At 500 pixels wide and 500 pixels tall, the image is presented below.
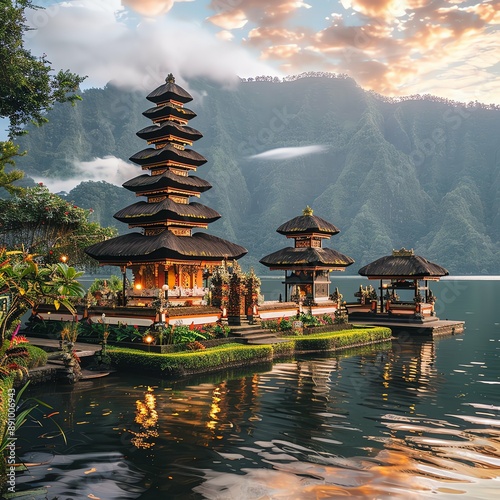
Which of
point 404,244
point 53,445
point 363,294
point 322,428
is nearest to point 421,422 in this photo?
point 322,428

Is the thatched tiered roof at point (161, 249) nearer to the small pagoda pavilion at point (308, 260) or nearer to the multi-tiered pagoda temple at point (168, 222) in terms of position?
the multi-tiered pagoda temple at point (168, 222)

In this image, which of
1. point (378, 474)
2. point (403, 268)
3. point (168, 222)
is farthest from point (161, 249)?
point (403, 268)

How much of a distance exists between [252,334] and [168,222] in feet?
28.7

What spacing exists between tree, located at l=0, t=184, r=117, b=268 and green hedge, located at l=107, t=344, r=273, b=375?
1485 cm

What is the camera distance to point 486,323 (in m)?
50.6

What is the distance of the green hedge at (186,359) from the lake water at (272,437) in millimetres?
755

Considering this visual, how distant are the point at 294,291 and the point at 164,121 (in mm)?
15992

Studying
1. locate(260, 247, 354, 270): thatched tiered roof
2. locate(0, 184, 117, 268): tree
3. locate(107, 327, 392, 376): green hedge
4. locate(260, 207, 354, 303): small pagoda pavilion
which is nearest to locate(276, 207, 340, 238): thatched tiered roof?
locate(260, 207, 354, 303): small pagoda pavilion

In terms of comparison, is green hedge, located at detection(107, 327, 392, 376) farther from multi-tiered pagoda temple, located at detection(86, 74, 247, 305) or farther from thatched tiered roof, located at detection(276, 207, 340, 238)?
thatched tiered roof, located at detection(276, 207, 340, 238)

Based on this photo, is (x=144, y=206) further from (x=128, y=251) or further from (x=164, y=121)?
(x=164, y=121)

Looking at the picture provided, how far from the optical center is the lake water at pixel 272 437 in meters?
10.6

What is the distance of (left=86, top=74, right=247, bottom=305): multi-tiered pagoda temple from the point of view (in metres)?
30.6

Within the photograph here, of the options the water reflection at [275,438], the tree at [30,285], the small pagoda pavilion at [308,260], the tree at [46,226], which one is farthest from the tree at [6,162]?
the small pagoda pavilion at [308,260]

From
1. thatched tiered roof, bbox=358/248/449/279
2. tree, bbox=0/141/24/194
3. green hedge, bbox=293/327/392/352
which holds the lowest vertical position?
green hedge, bbox=293/327/392/352
